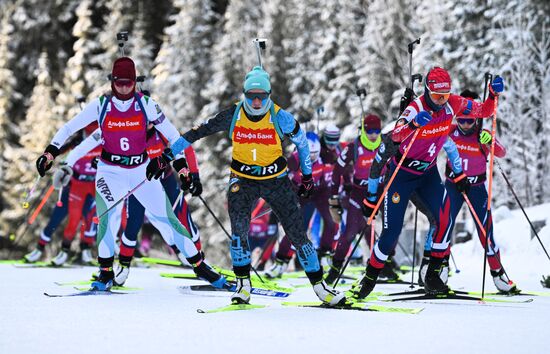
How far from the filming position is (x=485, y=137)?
8.98m

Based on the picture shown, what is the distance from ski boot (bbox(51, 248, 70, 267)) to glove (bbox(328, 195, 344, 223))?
430 cm

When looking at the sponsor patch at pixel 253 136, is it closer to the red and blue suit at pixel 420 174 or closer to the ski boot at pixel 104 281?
the red and blue suit at pixel 420 174

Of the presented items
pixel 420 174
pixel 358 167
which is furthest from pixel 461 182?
pixel 358 167

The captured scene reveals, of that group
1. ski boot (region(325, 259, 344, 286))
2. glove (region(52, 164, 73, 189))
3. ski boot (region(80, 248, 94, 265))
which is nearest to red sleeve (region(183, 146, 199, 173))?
ski boot (region(325, 259, 344, 286))

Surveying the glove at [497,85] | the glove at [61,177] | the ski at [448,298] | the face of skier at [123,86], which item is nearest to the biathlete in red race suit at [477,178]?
the ski at [448,298]

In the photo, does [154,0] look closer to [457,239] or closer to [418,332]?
[457,239]

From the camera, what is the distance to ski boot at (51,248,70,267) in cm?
1242

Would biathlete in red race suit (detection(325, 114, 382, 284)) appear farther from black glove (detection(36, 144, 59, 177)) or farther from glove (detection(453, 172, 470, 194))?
black glove (detection(36, 144, 59, 177))

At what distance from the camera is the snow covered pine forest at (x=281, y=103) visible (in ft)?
17.7

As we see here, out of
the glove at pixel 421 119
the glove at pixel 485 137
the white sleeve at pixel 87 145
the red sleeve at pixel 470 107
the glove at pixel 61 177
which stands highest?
the red sleeve at pixel 470 107

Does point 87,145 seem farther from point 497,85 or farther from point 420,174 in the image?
point 497,85

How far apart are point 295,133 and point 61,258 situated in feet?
22.2

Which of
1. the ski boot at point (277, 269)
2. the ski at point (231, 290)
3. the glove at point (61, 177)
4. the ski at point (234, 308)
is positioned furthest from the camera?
the ski boot at point (277, 269)

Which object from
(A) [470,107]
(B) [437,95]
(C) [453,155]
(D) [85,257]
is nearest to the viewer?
(B) [437,95]
